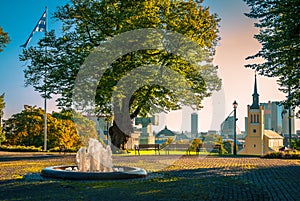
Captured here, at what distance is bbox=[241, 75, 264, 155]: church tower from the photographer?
107 meters

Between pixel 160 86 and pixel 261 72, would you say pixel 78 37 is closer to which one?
pixel 160 86

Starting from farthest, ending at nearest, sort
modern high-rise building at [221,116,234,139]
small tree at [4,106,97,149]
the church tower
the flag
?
the church tower < modern high-rise building at [221,116,234,139] < small tree at [4,106,97,149] < the flag

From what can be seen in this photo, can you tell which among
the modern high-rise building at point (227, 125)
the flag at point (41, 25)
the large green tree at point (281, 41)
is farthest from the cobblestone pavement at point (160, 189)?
the flag at point (41, 25)

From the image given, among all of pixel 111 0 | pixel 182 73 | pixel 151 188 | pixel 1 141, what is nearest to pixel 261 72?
pixel 182 73

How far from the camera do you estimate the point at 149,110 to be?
31125 millimetres

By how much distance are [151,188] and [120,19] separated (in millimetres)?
17776

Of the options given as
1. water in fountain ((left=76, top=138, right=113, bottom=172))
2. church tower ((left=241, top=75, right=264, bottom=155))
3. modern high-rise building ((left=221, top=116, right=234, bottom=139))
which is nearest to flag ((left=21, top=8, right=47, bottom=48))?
modern high-rise building ((left=221, top=116, right=234, bottom=139))

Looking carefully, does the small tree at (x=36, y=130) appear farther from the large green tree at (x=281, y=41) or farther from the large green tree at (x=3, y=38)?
the large green tree at (x=281, y=41)

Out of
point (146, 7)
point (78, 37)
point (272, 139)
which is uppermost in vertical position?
point (146, 7)

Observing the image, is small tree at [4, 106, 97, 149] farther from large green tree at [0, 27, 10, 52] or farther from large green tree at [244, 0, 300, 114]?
large green tree at [244, 0, 300, 114]

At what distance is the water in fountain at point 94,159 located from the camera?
14.2m

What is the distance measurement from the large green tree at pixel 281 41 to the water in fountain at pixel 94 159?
10978 millimetres

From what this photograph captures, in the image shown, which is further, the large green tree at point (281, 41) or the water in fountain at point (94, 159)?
the large green tree at point (281, 41)

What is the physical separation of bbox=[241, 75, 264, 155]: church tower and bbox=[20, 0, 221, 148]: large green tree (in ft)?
255
